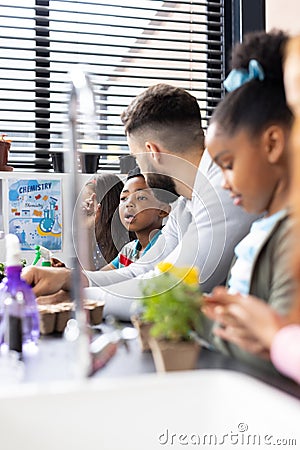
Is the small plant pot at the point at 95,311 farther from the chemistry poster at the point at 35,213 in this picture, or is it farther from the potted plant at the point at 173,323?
the chemistry poster at the point at 35,213

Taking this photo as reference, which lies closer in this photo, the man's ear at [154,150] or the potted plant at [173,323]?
the potted plant at [173,323]

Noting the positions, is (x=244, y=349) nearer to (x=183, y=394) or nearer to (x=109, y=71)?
(x=183, y=394)

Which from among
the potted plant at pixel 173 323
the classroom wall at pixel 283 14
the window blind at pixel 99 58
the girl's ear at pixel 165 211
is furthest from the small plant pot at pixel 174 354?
the window blind at pixel 99 58

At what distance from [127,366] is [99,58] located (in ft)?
5.33

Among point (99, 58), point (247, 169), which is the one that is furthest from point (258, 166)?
point (99, 58)

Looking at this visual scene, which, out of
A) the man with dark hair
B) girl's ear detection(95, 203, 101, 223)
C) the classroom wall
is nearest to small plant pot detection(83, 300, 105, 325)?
the man with dark hair

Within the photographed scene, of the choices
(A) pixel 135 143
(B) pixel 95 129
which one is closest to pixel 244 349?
(B) pixel 95 129

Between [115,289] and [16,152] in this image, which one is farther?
[16,152]

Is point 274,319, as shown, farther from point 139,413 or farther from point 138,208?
point 138,208

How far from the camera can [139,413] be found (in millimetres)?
783

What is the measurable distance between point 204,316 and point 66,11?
1627mm

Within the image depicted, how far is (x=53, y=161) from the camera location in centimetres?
205

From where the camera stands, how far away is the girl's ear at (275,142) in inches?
36.1

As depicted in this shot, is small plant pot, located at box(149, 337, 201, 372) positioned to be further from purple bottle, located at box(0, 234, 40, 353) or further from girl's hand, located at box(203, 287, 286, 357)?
purple bottle, located at box(0, 234, 40, 353)
